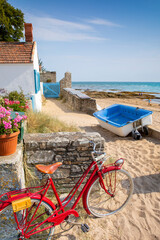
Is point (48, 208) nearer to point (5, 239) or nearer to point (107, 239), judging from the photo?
point (5, 239)

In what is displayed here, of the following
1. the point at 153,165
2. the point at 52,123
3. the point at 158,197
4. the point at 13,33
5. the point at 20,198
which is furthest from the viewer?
the point at 13,33

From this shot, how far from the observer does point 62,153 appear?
114 inches

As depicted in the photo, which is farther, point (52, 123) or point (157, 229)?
point (52, 123)

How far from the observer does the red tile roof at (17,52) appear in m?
8.40

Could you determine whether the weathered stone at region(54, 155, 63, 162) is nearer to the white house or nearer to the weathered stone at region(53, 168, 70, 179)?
the weathered stone at region(53, 168, 70, 179)

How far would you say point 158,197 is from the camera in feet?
10.4

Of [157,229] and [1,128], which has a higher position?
[1,128]

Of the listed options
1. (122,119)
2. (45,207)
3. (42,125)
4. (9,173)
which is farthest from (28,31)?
(45,207)

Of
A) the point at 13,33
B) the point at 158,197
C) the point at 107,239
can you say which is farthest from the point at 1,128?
the point at 13,33

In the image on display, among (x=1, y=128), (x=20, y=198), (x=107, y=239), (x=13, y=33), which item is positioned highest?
(x=13, y=33)

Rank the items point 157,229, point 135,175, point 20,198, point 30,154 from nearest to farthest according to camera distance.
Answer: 1. point 20,198
2. point 157,229
3. point 30,154
4. point 135,175

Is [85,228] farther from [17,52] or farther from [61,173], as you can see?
[17,52]

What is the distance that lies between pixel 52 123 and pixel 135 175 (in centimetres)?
252

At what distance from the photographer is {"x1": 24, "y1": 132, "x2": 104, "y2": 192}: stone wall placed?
9.17 ft
